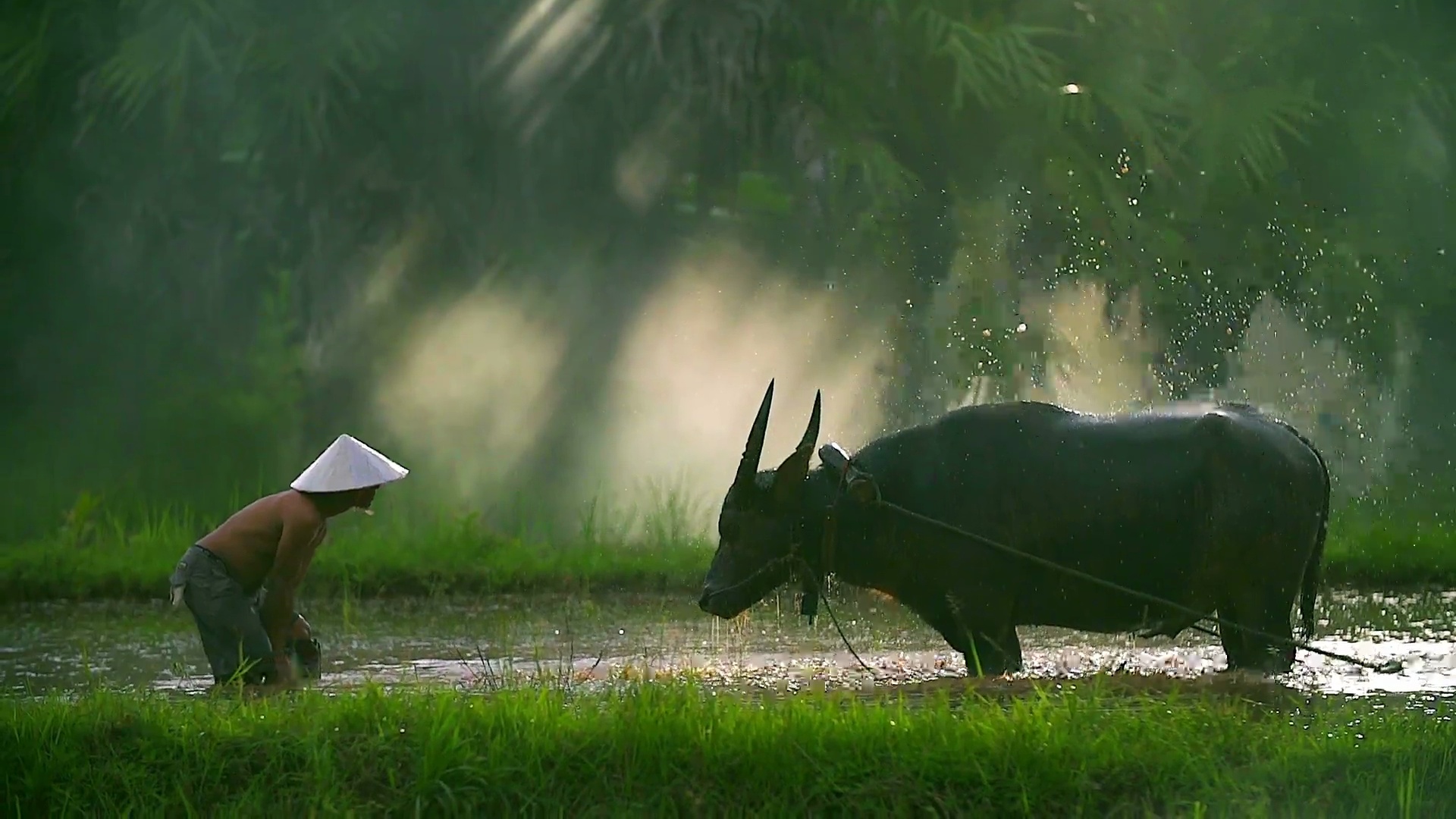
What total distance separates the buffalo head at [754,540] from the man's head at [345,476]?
4.01 feet

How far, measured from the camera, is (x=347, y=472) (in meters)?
5.86

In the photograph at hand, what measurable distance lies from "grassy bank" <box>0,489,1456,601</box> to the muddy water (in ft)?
1.03

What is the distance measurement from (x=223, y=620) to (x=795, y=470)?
6.73 ft

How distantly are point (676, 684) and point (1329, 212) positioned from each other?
32.3 feet

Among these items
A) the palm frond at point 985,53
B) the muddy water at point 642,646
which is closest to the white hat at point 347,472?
the muddy water at point 642,646

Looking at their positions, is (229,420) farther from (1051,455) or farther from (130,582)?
(1051,455)

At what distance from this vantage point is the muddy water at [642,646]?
598 cm

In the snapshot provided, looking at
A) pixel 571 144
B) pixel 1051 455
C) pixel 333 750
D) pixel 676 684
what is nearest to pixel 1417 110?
pixel 571 144

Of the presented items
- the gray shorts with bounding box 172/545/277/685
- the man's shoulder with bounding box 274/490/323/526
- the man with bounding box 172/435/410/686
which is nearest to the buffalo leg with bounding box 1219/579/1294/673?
the man with bounding box 172/435/410/686

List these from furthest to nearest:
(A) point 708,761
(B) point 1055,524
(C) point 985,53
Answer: (C) point 985,53 < (B) point 1055,524 < (A) point 708,761

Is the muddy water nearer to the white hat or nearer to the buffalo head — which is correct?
the buffalo head

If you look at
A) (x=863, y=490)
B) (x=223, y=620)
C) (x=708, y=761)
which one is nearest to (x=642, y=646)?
(x=863, y=490)

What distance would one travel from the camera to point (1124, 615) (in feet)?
19.9

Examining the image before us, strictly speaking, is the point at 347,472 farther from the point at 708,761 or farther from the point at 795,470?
the point at 708,761
